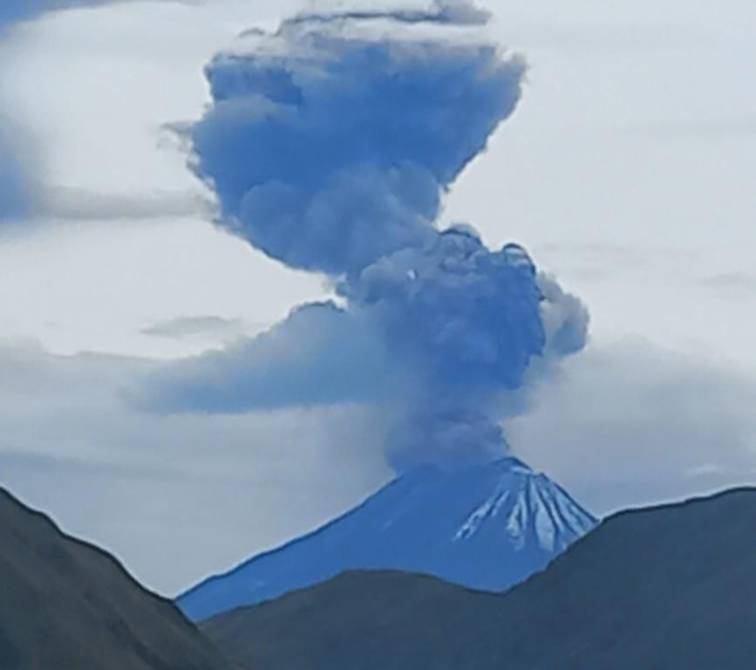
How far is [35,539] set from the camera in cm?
18238

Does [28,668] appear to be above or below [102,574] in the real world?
below

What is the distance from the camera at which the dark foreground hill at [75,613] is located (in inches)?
6220

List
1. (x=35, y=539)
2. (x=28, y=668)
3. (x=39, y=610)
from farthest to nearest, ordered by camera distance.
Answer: (x=35, y=539), (x=39, y=610), (x=28, y=668)

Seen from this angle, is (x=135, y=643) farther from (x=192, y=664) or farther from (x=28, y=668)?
(x=28, y=668)

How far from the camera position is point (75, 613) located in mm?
168625

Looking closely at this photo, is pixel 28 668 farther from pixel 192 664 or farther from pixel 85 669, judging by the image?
pixel 192 664

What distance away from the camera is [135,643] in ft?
557

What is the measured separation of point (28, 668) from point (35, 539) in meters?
30.2

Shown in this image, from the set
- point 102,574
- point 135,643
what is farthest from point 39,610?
point 102,574

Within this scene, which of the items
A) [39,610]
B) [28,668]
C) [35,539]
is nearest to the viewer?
[28,668]

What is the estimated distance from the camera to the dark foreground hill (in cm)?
15800

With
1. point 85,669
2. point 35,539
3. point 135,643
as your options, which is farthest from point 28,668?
point 35,539

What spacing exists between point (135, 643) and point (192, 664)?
6.26 meters

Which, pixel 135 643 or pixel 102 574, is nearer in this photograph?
pixel 135 643
